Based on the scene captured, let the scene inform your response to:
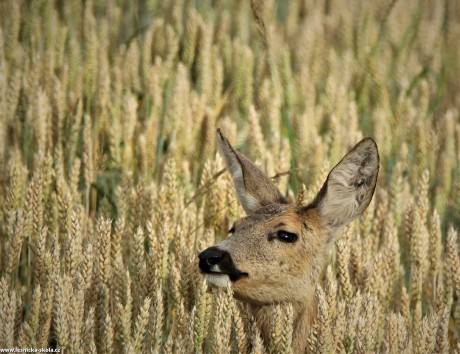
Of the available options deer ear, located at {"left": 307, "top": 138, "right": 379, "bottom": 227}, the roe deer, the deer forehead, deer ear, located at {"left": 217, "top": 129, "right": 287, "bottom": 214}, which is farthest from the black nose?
deer ear, located at {"left": 217, "top": 129, "right": 287, "bottom": 214}

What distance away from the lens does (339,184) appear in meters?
5.18

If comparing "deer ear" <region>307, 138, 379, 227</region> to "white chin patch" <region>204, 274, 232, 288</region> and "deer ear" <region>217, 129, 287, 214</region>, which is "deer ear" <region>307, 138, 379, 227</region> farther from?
"white chin patch" <region>204, 274, 232, 288</region>

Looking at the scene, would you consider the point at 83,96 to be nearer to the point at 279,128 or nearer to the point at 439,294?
the point at 279,128

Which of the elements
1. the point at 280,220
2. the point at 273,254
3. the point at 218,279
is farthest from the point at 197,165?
the point at 218,279

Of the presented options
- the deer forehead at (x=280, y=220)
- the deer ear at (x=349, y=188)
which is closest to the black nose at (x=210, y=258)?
the deer forehead at (x=280, y=220)

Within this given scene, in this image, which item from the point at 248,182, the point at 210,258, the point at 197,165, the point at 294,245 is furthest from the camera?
the point at 197,165

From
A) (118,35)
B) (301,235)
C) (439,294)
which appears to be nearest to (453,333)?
(439,294)

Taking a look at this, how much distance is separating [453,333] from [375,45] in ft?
11.6

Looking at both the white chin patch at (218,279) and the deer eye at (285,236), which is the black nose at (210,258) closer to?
the white chin patch at (218,279)

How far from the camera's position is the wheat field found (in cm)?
438

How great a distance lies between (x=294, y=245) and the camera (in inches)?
200

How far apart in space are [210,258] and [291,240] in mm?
680

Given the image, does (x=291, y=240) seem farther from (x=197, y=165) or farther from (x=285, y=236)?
(x=197, y=165)

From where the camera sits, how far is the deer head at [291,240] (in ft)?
15.7
